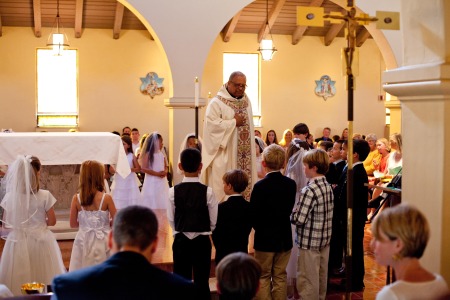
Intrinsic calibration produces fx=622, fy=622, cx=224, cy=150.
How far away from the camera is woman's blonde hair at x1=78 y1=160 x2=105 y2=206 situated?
206 inches

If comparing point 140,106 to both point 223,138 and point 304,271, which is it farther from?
point 304,271

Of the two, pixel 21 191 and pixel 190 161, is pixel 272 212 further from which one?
pixel 21 191

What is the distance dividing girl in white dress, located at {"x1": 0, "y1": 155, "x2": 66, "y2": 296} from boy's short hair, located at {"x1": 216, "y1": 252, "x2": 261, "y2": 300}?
3.13 metres

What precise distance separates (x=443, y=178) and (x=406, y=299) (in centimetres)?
92

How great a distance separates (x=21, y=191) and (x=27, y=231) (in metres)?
0.37

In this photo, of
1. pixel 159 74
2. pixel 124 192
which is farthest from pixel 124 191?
pixel 159 74

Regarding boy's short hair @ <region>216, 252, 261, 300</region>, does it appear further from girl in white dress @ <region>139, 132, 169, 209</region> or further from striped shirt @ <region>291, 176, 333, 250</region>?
girl in white dress @ <region>139, 132, 169, 209</region>

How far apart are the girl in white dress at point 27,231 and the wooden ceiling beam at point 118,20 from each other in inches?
363

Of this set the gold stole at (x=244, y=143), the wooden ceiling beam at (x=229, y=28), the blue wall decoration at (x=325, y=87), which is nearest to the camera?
the gold stole at (x=244, y=143)

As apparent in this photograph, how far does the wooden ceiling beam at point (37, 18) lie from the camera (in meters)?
13.7

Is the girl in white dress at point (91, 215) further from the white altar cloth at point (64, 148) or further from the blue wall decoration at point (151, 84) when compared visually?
the blue wall decoration at point (151, 84)

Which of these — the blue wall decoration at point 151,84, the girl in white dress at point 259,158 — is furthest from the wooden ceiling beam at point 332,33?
the girl in white dress at point 259,158

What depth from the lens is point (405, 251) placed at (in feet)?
7.93

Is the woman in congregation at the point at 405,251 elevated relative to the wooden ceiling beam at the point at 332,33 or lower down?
lower down
